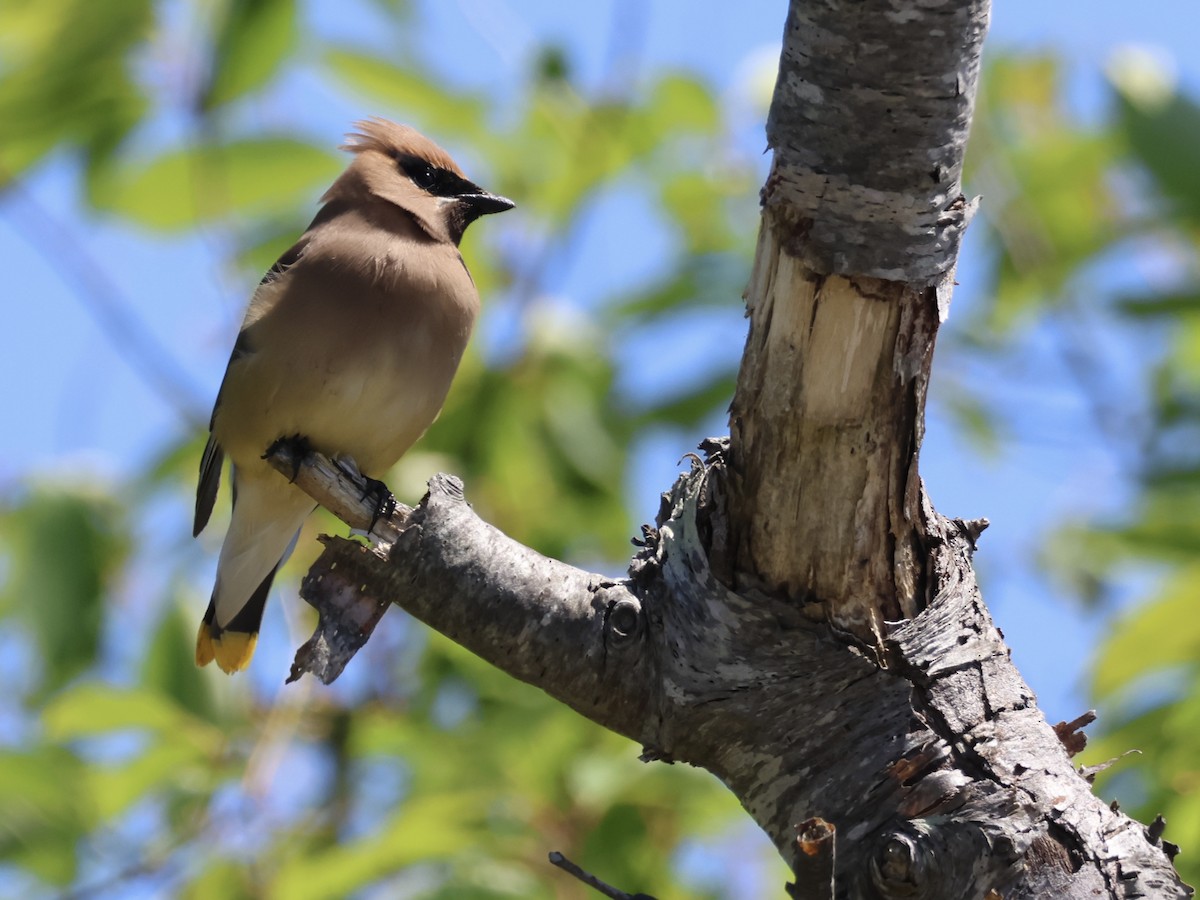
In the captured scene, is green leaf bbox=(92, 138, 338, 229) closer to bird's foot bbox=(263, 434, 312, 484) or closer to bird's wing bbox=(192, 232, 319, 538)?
bird's wing bbox=(192, 232, 319, 538)

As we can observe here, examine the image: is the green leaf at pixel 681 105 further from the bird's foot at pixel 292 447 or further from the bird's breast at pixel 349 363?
the bird's foot at pixel 292 447

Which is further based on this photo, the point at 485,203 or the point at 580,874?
the point at 485,203

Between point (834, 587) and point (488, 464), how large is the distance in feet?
8.91

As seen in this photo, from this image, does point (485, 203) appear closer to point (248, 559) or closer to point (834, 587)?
point (248, 559)

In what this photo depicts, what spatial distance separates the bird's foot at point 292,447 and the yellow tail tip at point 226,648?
0.60 metres

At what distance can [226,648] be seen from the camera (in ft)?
15.0

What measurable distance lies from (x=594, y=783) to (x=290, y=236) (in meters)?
2.07

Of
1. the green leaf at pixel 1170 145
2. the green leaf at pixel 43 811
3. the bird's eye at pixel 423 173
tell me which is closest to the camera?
the green leaf at pixel 43 811

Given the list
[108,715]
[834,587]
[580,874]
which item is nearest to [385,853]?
[108,715]

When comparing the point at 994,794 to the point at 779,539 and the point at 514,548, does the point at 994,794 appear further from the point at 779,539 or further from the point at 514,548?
the point at 514,548

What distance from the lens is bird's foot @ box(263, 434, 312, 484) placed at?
4141 mm

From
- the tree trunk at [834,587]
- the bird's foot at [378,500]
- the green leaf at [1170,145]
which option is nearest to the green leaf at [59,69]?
the bird's foot at [378,500]

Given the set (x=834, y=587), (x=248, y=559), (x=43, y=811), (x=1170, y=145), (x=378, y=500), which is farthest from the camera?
(x=248, y=559)

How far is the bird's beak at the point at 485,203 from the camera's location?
15.9ft
